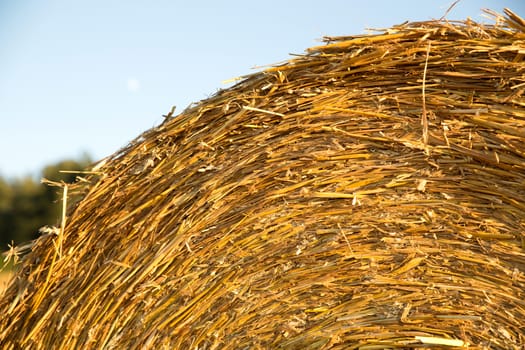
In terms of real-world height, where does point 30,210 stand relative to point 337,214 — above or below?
above

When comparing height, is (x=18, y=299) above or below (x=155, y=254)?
below

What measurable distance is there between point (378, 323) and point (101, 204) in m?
1.18

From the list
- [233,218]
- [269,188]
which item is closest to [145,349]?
[233,218]

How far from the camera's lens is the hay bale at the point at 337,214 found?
7.61 feet

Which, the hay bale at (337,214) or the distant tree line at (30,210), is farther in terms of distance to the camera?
the distant tree line at (30,210)

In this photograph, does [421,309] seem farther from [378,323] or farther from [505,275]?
[505,275]

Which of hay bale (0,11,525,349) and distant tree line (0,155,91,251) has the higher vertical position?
distant tree line (0,155,91,251)

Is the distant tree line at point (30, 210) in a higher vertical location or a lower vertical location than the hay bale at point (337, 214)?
higher

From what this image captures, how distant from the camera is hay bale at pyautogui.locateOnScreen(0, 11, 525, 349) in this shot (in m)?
2.32

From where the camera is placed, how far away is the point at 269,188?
96.7 inches

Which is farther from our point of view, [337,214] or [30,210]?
[30,210]

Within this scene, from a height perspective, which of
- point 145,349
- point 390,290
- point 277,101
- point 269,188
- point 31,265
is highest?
point 277,101

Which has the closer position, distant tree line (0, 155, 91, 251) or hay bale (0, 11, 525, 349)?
hay bale (0, 11, 525, 349)

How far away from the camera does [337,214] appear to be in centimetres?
241
